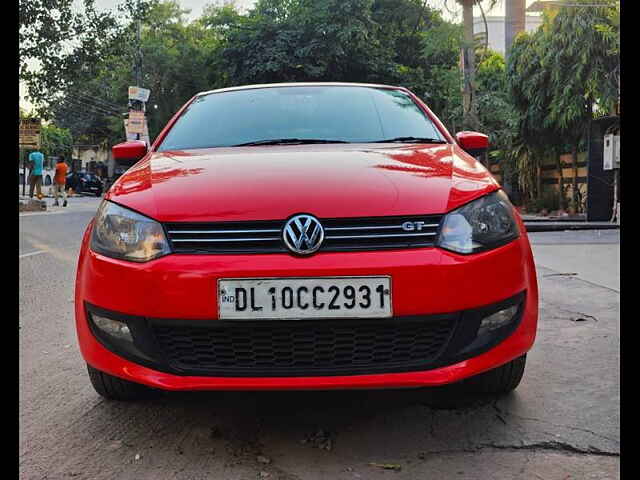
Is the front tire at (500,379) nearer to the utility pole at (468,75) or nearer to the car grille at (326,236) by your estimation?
the car grille at (326,236)

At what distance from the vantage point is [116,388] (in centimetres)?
277

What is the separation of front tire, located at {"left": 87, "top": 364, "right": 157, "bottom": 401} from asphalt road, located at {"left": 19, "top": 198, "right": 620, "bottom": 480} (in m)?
0.05

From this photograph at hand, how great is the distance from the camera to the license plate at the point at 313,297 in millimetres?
2230

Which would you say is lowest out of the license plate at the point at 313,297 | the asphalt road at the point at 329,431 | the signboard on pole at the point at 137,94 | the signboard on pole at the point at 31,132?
the asphalt road at the point at 329,431

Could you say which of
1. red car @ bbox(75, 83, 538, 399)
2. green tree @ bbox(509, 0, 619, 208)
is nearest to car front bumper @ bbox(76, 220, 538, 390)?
red car @ bbox(75, 83, 538, 399)

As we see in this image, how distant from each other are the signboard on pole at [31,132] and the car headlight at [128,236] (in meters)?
17.4

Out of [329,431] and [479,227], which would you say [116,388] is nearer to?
[329,431]

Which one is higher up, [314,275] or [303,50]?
[303,50]

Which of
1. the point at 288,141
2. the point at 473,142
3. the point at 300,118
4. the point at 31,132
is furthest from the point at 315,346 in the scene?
the point at 31,132

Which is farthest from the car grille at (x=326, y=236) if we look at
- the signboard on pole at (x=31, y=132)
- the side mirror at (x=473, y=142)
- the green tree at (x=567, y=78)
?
the signboard on pole at (x=31, y=132)

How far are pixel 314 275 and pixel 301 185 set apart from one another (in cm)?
39

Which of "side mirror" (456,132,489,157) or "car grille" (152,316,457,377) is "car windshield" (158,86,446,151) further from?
"car grille" (152,316,457,377)

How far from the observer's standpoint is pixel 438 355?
232 centimetres
